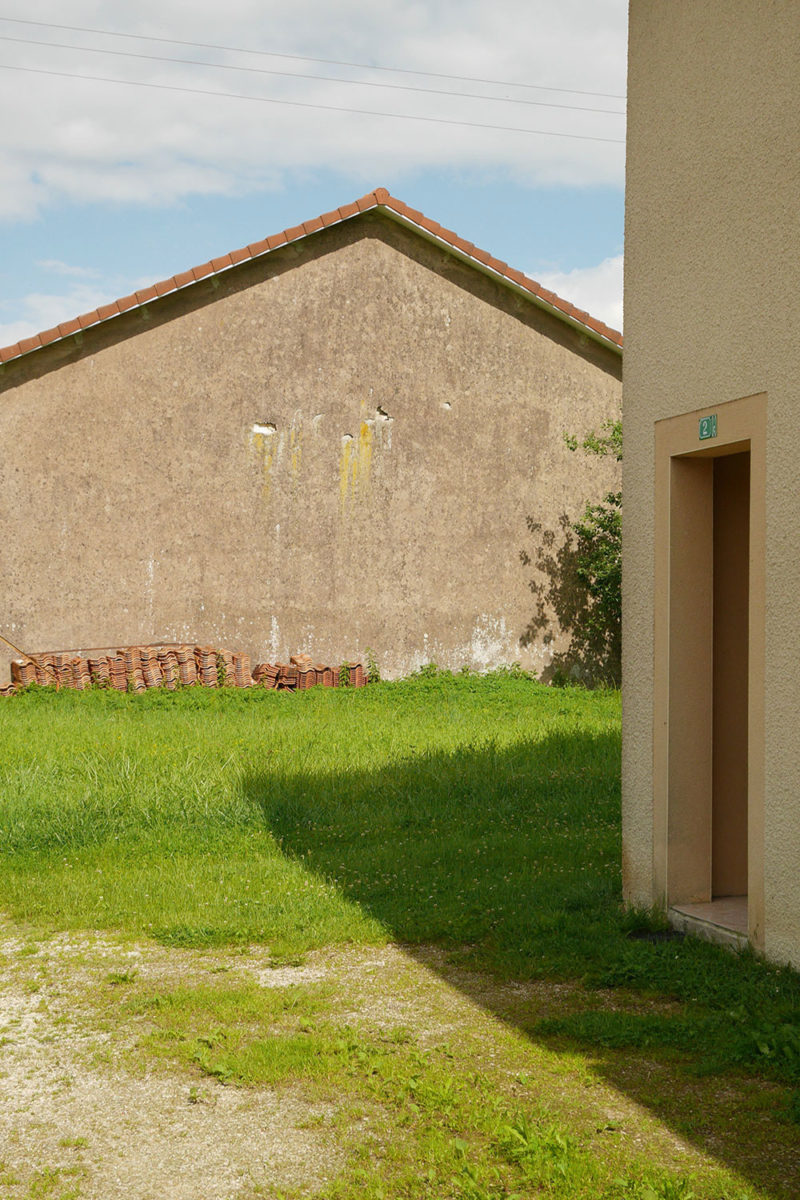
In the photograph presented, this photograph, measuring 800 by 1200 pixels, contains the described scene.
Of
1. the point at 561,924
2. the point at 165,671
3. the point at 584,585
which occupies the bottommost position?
the point at 561,924

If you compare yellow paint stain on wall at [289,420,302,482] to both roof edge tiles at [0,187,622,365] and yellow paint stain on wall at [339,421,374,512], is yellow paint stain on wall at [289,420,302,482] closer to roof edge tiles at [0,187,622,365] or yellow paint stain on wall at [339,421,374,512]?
yellow paint stain on wall at [339,421,374,512]

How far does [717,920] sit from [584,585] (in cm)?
1280

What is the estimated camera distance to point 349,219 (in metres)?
17.6

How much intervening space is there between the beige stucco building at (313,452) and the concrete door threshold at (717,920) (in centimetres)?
1151

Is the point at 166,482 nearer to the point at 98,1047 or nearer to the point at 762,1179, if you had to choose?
the point at 98,1047

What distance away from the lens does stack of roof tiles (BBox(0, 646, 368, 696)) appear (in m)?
15.9

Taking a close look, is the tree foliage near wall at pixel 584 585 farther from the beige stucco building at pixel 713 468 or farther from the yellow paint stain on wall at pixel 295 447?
the beige stucco building at pixel 713 468

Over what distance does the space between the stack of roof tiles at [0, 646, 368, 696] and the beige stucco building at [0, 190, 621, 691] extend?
0.34 m

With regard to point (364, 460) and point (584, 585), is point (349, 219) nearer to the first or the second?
point (364, 460)

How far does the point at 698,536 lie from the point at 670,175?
1.98 m

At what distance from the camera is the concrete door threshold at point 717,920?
5699 mm

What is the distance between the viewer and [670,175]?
6.30 m

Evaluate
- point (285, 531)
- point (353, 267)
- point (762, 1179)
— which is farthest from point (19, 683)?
point (762, 1179)

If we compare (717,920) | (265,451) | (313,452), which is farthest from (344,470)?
(717,920)
